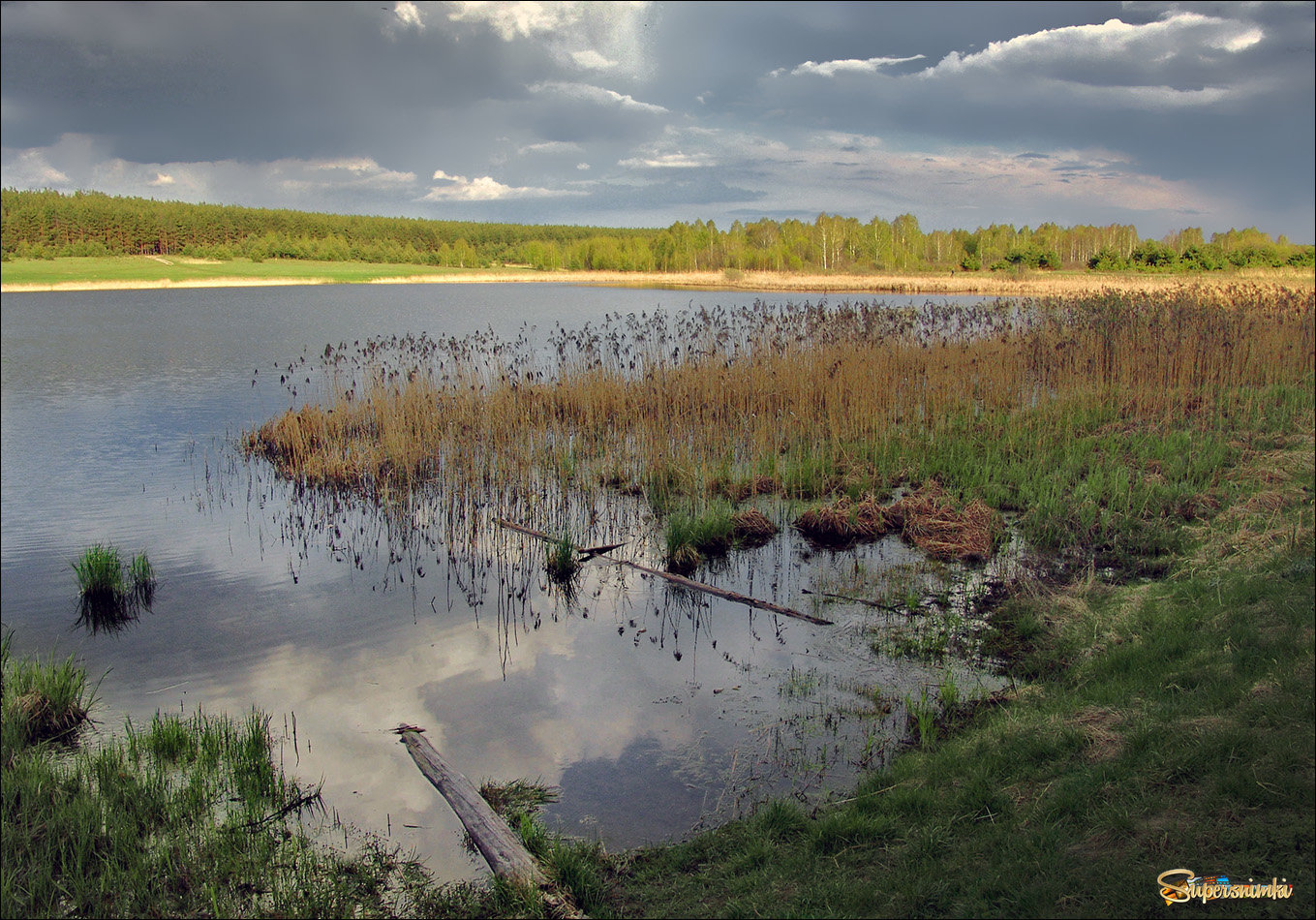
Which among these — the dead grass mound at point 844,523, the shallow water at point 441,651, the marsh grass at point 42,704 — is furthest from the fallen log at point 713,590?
the marsh grass at point 42,704

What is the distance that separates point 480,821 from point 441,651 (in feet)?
7.85

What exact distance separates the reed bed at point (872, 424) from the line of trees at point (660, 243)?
167 ft

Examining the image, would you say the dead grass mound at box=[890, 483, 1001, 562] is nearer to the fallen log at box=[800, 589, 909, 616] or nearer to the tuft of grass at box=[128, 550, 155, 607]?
the fallen log at box=[800, 589, 909, 616]

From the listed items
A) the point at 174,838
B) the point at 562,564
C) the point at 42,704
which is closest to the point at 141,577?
the point at 42,704

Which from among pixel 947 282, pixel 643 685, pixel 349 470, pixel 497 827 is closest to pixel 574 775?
pixel 497 827

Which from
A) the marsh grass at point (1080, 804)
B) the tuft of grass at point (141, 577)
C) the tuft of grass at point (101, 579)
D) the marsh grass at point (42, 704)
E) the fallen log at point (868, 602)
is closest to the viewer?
the marsh grass at point (1080, 804)

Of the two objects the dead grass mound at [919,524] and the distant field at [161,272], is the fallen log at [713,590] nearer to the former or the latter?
the dead grass mound at [919,524]

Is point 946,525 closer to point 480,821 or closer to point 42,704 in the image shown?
point 480,821

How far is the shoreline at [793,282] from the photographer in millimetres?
36338

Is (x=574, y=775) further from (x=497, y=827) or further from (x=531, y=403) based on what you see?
(x=531, y=403)

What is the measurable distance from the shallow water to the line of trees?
5970cm

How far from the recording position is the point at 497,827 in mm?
3471

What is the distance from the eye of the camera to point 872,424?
10734 millimetres

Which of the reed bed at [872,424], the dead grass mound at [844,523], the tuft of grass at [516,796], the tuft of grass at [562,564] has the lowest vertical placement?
the tuft of grass at [516,796]
